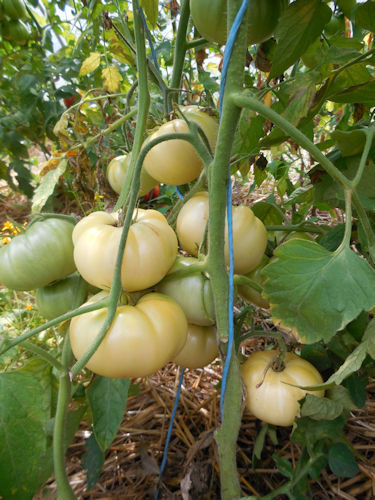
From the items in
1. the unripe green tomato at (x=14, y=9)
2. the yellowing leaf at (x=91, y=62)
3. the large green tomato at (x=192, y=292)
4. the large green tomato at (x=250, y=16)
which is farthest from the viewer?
the unripe green tomato at (x=14, y=9)

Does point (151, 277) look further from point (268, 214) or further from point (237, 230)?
point (268, 214)

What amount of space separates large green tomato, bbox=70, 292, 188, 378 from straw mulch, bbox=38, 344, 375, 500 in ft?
0.99

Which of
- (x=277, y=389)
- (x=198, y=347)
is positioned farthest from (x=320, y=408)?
(x=198, y=347)

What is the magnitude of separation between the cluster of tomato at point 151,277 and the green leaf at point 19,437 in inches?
3.6

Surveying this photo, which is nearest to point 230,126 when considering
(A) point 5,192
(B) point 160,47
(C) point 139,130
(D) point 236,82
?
(D) point 236,82

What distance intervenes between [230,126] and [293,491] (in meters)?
0.59

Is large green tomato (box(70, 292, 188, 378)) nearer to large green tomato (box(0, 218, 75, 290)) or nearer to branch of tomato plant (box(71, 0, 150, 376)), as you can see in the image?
branch of tomato plant (box(71, 0, 150, 376))

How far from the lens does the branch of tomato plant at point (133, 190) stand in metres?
0.42

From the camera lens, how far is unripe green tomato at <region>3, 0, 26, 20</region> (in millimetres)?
1492

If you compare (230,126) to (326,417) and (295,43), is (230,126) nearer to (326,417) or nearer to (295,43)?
(295,43)

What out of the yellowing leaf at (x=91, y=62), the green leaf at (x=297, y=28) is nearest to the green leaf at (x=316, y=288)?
the green leaf at (x=297, y=28)

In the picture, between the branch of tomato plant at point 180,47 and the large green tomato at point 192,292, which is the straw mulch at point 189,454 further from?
the branch of tomato plant at point 180,47

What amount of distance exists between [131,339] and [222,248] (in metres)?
0.17

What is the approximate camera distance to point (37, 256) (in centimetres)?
58
